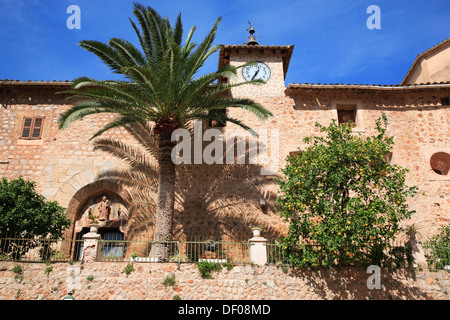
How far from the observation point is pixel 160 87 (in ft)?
39.1

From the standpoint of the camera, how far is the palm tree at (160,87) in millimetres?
12047

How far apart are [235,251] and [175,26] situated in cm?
753

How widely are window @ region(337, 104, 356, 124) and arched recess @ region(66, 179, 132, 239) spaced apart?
9377 mm

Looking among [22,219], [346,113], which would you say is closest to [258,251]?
[22,219]

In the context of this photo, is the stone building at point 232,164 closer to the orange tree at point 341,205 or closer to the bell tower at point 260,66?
the bell tower at point 260,66

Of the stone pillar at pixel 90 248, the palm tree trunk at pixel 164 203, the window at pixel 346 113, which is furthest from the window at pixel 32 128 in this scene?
the window at pixel 346 113

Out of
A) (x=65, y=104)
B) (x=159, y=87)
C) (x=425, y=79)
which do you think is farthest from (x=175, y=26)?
(x=425, y=79)

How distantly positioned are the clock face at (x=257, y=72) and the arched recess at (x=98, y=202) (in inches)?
281

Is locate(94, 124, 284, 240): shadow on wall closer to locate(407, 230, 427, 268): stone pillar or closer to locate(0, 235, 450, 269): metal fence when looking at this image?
locate(0, 235, 450, 269): metal fence

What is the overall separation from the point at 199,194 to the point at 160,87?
488cm

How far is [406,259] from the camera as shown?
1184 centimetres

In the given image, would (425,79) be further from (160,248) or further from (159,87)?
(160,248)

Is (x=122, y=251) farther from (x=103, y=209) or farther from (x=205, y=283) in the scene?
(x=103, y=209)

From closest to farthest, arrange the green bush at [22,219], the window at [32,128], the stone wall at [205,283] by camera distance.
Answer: the stone wall at [205,283] < the green bush at [22,219] < the window at [32,128]
